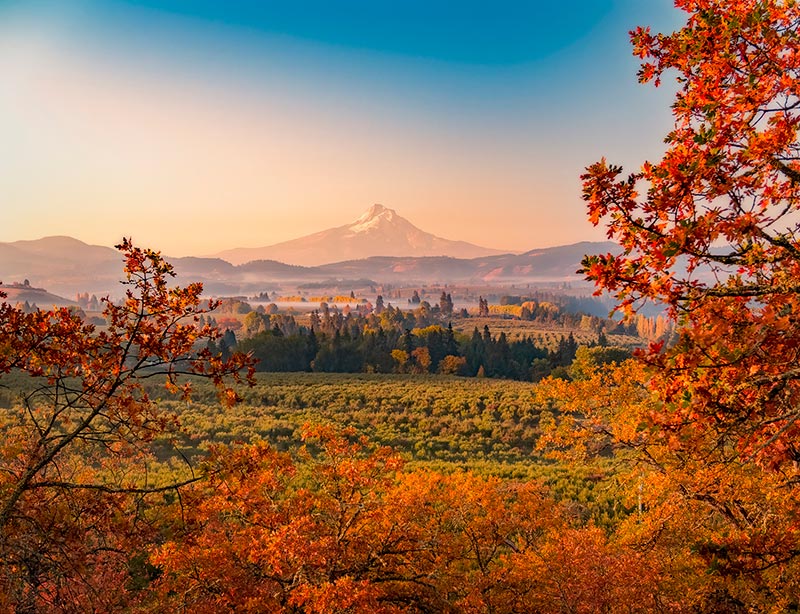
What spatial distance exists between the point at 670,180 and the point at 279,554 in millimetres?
7239

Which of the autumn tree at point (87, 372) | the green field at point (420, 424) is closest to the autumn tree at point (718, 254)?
the autumn tree at point (87, 372)

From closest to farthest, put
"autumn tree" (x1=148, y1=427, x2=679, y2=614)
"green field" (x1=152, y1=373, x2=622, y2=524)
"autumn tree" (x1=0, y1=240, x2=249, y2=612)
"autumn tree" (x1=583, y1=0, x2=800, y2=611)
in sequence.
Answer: "autumn tree" (x1=583, y1=0, x2=800, y2=611), "autumn tree" (x1=0, y1=240, x2=249, y2=612), "autumn tree" (x1=148, y1=427, x2=679, y2=614), "green field" (x1=152, y1=373, x2=622, y2=524)

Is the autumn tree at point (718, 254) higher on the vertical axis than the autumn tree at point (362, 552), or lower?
higher

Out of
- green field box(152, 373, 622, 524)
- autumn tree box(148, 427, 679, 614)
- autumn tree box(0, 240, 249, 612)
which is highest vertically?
autumn tree box(0, 240, 249, 612)

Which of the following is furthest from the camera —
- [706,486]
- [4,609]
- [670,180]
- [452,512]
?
[452,512]

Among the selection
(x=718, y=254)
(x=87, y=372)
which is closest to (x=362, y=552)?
(x=87, y=372)

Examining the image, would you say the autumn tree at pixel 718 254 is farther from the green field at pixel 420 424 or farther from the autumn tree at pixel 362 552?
the green field at pixel 420 424

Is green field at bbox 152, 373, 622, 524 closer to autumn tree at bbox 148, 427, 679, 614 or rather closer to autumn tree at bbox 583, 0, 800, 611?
autumn tree at bbox 148, 427, 679, 614

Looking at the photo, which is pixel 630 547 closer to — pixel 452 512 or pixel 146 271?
pixel 452 512

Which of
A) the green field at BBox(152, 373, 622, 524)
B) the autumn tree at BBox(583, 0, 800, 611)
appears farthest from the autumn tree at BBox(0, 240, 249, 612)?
the green field at BBox(152, 373, 622, 524)

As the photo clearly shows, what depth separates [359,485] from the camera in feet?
30.9

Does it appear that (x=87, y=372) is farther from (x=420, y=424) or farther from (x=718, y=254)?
(x=420, y=424)

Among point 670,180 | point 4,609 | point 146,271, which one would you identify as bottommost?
point 4,609

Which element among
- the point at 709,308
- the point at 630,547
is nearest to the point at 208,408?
the point at 630,547
